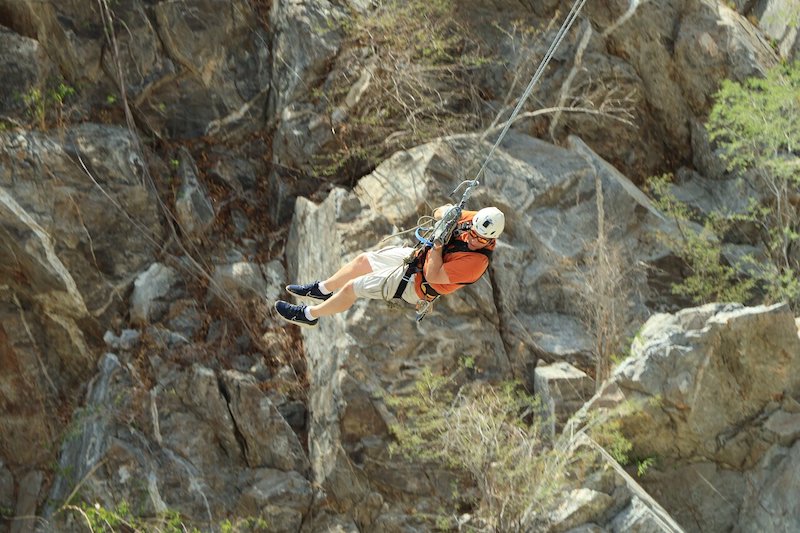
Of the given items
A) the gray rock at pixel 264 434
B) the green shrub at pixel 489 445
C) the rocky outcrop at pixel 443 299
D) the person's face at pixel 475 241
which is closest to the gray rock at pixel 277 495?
the gray rock at pixel 264 434

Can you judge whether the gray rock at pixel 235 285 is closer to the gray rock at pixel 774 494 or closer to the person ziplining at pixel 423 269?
the person ziplining at pixel 423 269

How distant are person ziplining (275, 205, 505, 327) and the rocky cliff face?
174cm

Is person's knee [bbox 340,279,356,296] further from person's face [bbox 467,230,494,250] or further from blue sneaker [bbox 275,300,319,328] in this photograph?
person's face [bbox 467,230,494,250]

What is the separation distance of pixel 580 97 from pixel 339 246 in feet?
12.2

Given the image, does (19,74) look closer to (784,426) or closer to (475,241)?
(475,241)

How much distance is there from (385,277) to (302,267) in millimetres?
3016

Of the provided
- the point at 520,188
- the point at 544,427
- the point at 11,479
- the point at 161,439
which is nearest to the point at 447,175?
the point at 520,188

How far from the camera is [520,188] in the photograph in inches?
432


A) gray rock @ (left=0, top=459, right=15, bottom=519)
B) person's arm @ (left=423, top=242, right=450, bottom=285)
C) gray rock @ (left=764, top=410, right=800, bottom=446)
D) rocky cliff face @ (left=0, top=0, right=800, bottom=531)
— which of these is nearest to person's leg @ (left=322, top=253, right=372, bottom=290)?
person's arm @ (left=423, top=242, right=450, bottom=285)

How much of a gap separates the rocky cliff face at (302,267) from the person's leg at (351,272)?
5.00 feet

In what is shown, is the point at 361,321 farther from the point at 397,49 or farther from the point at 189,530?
the point at 397,49

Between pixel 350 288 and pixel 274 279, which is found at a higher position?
pixel 350 288

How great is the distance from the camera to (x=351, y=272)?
8406 mm

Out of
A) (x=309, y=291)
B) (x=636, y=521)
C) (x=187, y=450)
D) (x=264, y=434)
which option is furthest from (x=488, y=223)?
(x=187, y=450)
